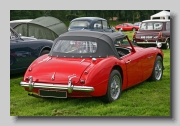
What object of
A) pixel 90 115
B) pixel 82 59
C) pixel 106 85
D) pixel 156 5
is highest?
pixel 156 5

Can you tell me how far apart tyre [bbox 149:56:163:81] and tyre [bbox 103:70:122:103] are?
5.21 feet

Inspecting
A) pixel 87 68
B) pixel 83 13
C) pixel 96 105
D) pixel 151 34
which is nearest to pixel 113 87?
pixel 96 105

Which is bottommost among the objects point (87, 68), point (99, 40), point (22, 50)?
point (87, 68)

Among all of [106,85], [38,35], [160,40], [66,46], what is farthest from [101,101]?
[160,40]

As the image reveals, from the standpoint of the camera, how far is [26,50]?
8500 mm

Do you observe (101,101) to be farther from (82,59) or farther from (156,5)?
(156,5)

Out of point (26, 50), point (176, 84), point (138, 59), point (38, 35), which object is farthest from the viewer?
point (38, 35)

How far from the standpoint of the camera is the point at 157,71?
8.19 metres

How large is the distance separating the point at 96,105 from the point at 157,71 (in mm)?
2341

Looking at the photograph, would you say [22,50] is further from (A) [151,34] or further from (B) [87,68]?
(A) [151,34]

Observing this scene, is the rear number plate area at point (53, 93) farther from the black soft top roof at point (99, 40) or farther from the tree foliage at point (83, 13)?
the tree foliage at point (83, 13)

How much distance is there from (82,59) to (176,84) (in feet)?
5.13

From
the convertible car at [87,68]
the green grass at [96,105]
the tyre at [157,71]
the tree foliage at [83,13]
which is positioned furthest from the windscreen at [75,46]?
the tyre at [157,71]

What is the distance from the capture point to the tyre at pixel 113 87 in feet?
20.5
